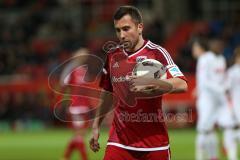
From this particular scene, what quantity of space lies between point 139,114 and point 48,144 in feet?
42.8

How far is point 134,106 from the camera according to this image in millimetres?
7328

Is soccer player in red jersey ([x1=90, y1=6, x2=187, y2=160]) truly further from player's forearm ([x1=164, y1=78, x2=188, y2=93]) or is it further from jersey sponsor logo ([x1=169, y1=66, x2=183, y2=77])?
player's forearm ([x1=164, y1=78, x2=188, y2=93])

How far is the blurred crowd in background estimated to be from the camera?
89.8 feet

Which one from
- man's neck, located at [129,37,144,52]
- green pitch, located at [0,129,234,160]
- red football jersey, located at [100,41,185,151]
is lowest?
green pitch, located at [0,129,234,160]

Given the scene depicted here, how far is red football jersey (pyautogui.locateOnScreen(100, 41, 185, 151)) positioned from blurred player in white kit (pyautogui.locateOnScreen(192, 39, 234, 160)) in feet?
22.8

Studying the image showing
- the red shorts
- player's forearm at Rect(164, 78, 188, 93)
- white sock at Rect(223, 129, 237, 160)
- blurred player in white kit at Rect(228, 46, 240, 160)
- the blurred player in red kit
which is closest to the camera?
player's forearm at Rect(164, 78, 188, 93)

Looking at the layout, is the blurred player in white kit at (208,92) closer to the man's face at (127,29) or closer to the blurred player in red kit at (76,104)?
the blurred player in red kit at (76,104)

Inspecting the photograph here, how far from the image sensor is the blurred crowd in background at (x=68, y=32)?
89.8 ft

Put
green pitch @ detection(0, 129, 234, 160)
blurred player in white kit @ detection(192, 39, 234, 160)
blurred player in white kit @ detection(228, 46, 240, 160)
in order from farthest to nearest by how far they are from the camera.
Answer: green pitch @ detection(0, 129, 234, 160) < blurred player in white kit @ detection(228, 46, 240, 160) < blurred player in white kit @ detection(192, 39, 234, 160)

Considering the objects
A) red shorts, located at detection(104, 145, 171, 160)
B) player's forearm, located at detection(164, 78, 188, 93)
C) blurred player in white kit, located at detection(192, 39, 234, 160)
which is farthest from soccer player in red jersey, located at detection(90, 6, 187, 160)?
blurred player in white kit, located at detection(192, 39, 234, 160)

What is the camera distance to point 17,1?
35656mm

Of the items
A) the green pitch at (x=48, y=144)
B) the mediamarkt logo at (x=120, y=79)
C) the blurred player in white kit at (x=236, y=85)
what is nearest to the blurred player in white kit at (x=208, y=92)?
the green pitch at (x=48, y=144)

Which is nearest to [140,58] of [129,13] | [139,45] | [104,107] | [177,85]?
[139,45]

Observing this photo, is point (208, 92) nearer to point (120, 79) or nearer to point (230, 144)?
point (230, 144)
